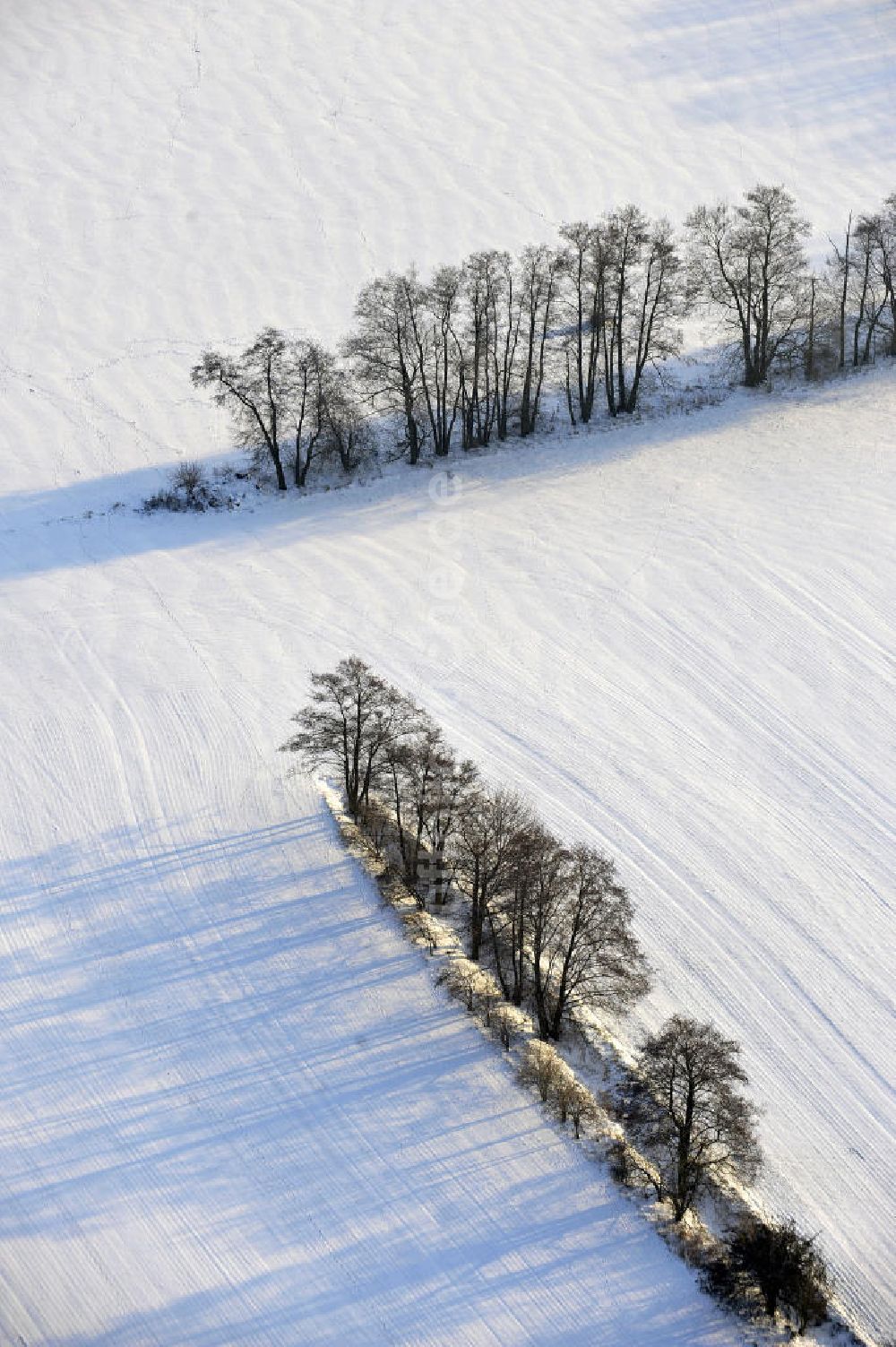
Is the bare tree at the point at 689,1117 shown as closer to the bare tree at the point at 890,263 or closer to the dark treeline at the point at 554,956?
the dark treeline at the point at 554,956

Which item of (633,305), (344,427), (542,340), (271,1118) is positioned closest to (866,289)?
(633,305)

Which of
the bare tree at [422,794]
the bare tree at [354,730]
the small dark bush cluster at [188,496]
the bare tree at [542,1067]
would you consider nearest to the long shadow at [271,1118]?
the bare tree at [542,1067]

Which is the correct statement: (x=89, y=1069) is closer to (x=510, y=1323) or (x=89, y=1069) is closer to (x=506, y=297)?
(x=510, y=1323)

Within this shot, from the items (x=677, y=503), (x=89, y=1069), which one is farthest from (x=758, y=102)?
(x=89, y=1069)

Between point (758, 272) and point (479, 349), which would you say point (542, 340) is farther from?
point (758, 272)

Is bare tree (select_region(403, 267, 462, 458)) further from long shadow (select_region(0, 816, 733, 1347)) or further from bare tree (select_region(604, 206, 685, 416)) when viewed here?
long shadow (select_region(0, 816, 733, 1347))

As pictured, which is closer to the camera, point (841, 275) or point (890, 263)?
point (890, 263)
